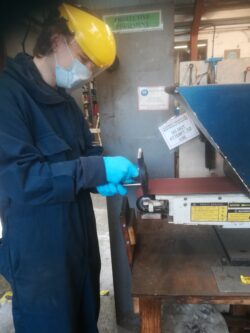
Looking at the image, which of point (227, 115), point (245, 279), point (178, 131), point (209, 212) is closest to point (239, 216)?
point (209, 212)

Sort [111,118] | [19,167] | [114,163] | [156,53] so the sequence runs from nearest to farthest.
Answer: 1. [19,167]
2. [114,163]
3. [156,53]
4. [111,118]

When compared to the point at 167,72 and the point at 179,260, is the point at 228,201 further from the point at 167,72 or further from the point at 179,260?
the point at 167,72

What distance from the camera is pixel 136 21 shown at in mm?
1143

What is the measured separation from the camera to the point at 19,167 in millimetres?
762

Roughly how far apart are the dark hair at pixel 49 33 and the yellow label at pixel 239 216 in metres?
0.76

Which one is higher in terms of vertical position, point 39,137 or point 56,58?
point 56,58

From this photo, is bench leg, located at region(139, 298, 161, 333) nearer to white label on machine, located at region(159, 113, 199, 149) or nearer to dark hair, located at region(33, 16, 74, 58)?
white label on machine, located at region(159, 113, 199, 149)

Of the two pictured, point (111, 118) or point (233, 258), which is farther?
point (111, 118)

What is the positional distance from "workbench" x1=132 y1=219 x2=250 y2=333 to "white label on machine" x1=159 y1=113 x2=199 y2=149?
379mm

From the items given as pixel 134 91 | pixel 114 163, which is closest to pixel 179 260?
pixel 114 163

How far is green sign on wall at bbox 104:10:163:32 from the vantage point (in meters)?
1.13

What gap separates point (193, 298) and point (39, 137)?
0.66m

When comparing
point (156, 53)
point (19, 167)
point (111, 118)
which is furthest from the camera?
point (111, 118)

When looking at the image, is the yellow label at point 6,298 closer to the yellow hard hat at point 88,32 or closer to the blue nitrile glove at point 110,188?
the blue nitrile glove at point 110,188
